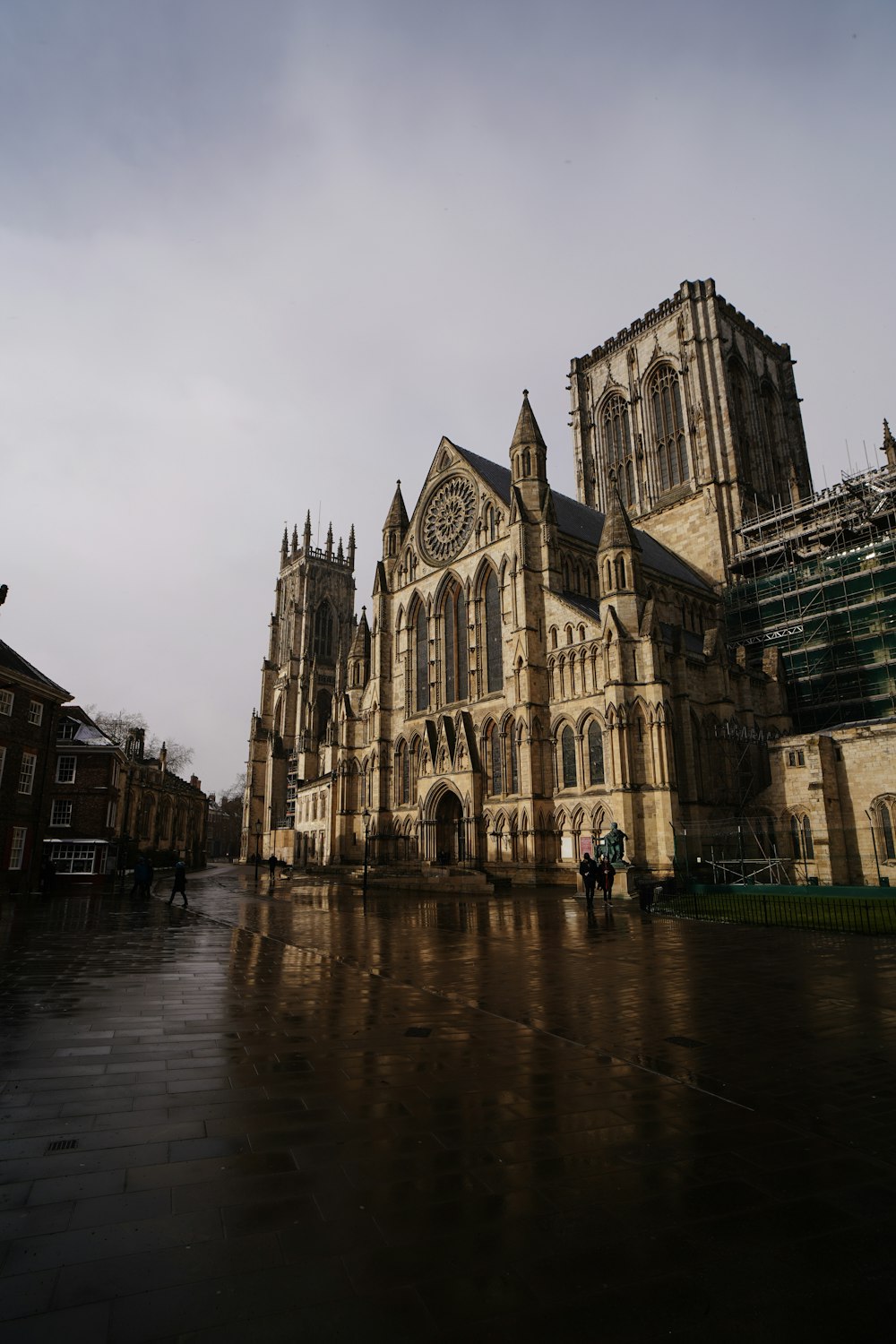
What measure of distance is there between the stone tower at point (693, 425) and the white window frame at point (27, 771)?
4393 centimetres

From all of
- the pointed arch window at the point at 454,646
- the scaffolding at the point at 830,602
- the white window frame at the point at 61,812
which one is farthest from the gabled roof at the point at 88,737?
the scaffolding at the point at 830,602

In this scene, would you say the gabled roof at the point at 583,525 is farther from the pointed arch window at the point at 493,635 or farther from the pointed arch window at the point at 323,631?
the pointed arch window at the point at 323,631

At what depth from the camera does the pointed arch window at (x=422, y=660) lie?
149 feet

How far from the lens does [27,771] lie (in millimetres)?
31453

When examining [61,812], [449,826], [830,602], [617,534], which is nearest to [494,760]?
[449,826]

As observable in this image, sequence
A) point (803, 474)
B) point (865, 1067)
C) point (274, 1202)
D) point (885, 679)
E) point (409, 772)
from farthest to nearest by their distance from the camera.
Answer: point (803, 474)
point (409, 772)
point (885, 679)
point (865, 1067)
point (274, 1202)

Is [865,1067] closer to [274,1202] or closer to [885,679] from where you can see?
[274,1202]

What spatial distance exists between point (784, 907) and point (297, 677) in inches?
2955

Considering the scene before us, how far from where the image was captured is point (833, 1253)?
3.46 metres

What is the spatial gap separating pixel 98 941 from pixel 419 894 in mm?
19898

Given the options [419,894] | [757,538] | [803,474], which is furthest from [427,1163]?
[803,474]

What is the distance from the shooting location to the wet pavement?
119 inches

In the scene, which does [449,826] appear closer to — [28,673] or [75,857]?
[75,857]

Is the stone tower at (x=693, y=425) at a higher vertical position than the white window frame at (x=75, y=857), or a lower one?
higher
